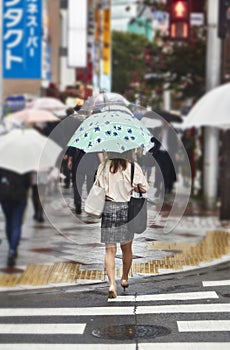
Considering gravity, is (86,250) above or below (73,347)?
above

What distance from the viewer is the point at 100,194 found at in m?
6.32

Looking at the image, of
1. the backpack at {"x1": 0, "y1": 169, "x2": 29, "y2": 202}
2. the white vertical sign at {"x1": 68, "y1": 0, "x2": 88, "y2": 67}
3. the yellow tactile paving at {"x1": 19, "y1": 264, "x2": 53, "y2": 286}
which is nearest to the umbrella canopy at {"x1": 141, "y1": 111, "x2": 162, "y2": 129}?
the yellow tactile paving at {"x1": 19, "y1": 264, "x2": 53, "y2": 286}

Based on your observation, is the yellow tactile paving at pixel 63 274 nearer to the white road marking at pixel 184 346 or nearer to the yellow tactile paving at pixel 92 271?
the yellow tactile paving at pixel 92 271

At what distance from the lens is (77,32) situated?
1409 inches

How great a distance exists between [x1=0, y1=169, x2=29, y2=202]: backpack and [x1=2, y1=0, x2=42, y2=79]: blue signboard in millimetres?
14124

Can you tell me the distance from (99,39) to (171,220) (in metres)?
47.0

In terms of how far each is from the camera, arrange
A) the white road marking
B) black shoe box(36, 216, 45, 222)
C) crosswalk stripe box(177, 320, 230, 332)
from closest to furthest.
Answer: the white road marking, crosswalk stripe box(177, 320, 230, 332), black shoe box(36, 216, 45, 222)

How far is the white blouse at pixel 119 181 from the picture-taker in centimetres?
624

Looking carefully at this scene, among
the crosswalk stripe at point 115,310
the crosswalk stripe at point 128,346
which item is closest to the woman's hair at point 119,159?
the crosswalk stripe at point 128,346

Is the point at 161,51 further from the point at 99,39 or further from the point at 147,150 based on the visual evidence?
the point at 99,39

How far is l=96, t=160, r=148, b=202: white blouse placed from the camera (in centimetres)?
624

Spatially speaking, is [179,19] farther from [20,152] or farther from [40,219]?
[20,152]

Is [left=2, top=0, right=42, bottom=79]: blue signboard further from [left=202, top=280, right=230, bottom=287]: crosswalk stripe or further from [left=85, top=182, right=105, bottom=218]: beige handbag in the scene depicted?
[left=85, top=182, right=105, bottom=218]: beige handbag

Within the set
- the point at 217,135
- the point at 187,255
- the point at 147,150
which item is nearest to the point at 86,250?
the point at 147,150
